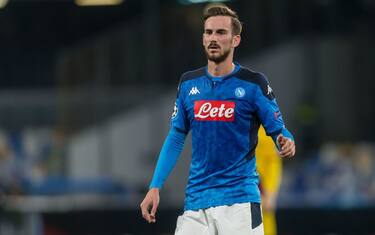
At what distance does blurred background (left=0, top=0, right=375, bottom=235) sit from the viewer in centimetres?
1719

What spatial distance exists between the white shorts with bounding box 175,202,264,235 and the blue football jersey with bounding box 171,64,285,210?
43 mm

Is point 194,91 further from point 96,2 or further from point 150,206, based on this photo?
point 96,2

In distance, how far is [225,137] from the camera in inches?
263

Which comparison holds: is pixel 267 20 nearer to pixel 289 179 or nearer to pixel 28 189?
pixel 289 179

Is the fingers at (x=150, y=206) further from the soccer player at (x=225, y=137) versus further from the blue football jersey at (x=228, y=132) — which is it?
the blue football jersey at (x=228, y=132)

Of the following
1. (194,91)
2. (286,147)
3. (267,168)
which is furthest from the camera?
(267,168)

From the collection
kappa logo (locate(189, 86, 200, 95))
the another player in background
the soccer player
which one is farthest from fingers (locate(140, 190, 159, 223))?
the another player in background

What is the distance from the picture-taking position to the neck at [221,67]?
6.72m

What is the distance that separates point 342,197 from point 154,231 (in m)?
3.60

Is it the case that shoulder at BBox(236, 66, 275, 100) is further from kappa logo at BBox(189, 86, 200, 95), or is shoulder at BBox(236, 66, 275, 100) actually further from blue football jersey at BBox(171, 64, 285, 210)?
kappa logo at BBox(189, 86, 200, 95)

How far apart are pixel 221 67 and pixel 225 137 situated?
1.40 feet

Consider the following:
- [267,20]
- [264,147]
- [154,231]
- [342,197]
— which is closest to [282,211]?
[154,231]

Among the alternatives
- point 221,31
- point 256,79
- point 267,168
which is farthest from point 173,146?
point 267,168

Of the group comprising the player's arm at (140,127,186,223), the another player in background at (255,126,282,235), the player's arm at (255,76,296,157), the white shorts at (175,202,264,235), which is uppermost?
the player's arm at (255,76,296,157)
